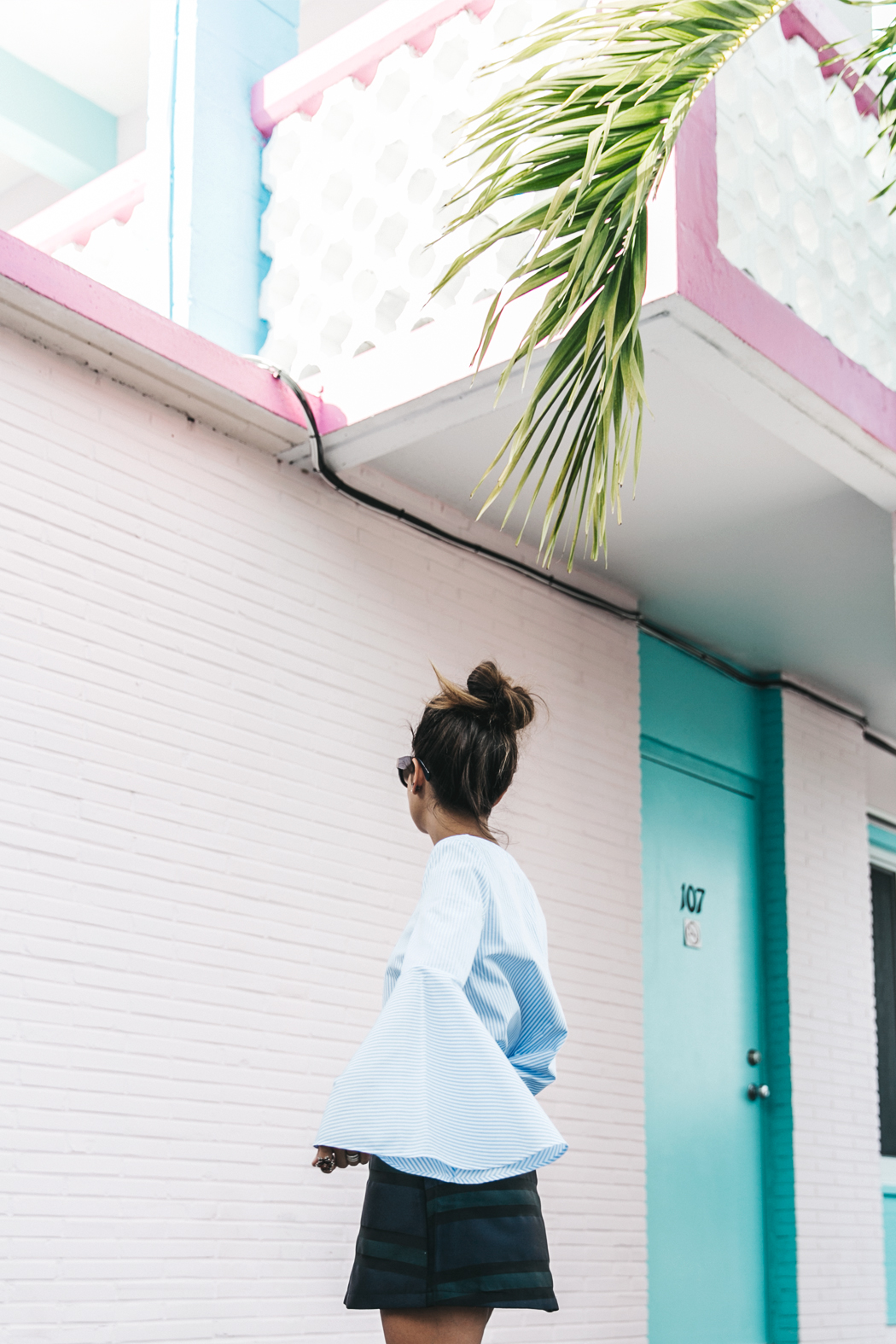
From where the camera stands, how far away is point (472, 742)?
2.42m

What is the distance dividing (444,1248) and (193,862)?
1833 millimetres

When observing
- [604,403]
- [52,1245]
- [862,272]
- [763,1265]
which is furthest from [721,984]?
[604,403]

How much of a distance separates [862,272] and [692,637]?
2.03 meters

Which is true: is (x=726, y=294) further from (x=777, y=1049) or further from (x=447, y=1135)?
(x=777, y=1049)

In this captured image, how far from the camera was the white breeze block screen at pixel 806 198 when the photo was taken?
3.87 metres

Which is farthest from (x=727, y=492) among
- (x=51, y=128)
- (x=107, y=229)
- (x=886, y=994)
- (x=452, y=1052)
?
(x=51, y=128)

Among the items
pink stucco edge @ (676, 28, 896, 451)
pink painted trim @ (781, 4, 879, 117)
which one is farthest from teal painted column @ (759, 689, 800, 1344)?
pink painted trim @ (781, 4, 879, 117)

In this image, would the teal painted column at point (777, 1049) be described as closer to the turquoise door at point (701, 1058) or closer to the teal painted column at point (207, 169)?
the turquoise door at point (701, 1058)

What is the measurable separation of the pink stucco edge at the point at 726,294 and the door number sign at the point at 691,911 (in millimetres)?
2361

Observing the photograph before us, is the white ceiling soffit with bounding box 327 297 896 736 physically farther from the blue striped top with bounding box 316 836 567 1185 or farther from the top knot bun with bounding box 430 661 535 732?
the blue striped top with bounding box 316 836 567 1185

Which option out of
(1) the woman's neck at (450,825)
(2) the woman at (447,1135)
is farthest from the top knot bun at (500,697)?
(2) the woman at (447,1135)

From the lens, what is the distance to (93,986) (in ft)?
11.3

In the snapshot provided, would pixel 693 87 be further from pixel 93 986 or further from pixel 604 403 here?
pixel 93 986

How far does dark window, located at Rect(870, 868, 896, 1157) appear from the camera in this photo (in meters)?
7.25
